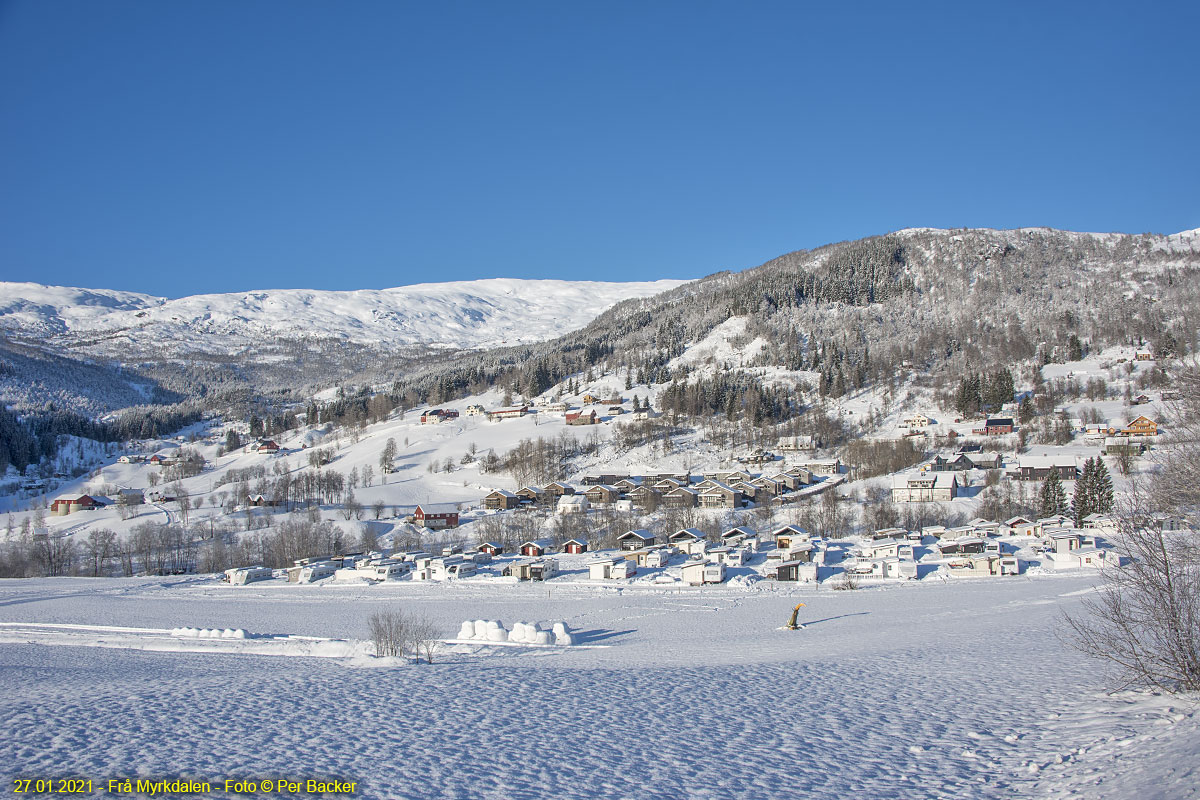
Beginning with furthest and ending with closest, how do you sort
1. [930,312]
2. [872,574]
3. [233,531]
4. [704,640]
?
[930,312] → [233,531] → [872,574] → [704,640]

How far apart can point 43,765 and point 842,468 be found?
89.9 metres

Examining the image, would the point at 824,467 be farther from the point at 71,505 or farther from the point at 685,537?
the point at 71,505

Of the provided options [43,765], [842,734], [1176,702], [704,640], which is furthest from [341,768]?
[704,640]

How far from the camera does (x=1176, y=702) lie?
36.9 feet

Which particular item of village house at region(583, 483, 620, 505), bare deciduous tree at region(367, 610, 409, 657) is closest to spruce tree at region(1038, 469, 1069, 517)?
village house at region(583, 483, 620, 505)

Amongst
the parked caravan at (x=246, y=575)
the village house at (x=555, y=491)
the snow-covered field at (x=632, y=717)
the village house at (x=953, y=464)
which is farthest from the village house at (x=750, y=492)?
the snow-covered field at (x=632, y=717)

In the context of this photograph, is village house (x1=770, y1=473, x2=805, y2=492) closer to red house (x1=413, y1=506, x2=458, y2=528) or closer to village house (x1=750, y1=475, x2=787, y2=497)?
village house (x1=750, y1=475, x2=787, y2=497)

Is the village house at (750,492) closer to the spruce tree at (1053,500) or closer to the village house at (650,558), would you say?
the village house at (650,558)

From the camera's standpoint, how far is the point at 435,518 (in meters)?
77.8

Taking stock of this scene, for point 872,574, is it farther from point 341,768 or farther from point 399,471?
point 399,471

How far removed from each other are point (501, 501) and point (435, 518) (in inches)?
327

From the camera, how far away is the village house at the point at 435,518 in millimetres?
77000

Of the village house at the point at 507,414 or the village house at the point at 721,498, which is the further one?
the village house at the point at 507,414

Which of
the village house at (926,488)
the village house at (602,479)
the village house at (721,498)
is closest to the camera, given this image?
the village house at (926,488)
